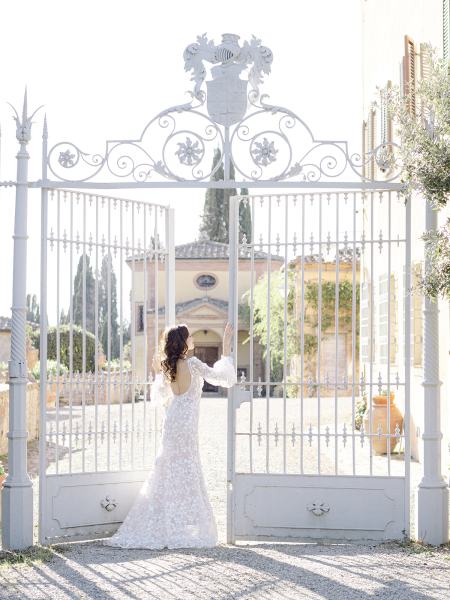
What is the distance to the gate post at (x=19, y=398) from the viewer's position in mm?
6676

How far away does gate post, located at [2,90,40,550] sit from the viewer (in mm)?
6676

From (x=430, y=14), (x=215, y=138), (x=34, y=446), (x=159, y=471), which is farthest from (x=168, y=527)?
(x=34, y=446)

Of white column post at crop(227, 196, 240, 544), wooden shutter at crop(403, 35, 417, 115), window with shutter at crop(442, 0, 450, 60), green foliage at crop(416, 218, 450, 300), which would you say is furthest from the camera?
wooden shutter at crop(403, 35, 417, 115)

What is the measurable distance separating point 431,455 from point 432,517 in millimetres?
447

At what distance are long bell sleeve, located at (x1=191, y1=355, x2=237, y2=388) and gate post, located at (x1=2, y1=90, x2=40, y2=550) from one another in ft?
4.27

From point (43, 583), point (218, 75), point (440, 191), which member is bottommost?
point (43, 583)

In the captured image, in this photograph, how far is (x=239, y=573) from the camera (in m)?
5.85

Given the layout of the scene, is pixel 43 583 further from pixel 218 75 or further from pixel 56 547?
pixel 218 75

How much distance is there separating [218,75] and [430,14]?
14.8 feet

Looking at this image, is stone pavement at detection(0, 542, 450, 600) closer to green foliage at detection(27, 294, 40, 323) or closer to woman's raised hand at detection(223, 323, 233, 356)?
woman's raised hand at detection(223, 323, 233, 356)

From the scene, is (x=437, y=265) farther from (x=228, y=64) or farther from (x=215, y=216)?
(x=215, y=216)

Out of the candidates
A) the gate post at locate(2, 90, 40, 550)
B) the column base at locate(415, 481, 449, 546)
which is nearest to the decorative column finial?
the gate post at locate(2, 90, 40, 550)

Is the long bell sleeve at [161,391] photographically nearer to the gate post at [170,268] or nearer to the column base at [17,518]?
the gate post at [170,268]

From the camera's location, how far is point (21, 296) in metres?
6.79
